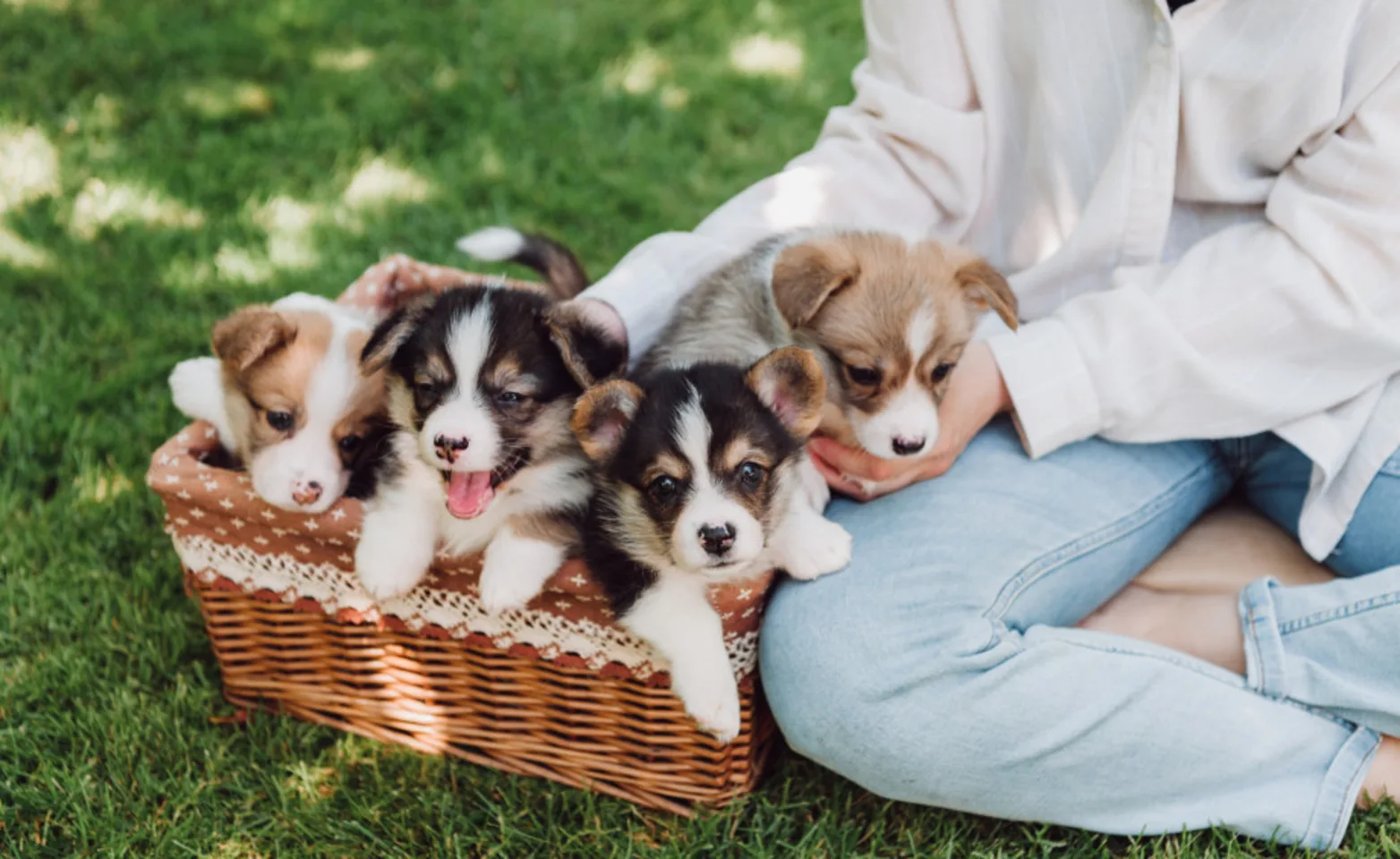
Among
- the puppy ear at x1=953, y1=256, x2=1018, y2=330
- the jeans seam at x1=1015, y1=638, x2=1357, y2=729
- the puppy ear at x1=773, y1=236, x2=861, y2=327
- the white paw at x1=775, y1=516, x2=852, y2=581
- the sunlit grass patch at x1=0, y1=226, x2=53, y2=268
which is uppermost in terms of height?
the puppy ear at x1=773, y1=236, x2=861, y2=327

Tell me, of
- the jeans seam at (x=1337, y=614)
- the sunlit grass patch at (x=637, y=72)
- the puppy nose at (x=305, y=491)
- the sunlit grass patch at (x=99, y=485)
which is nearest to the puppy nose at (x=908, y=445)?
the jeans seam at (x=1337, y=614)

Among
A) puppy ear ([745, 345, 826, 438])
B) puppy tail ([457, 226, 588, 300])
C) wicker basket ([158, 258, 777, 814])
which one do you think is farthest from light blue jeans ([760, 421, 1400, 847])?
puppy tail ([457, 226, 588, 300])

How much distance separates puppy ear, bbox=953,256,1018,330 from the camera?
106 inches

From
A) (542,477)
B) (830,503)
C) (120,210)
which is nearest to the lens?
(542,477)

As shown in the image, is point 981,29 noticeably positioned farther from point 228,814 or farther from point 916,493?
point 228,814

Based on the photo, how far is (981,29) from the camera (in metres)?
2.89

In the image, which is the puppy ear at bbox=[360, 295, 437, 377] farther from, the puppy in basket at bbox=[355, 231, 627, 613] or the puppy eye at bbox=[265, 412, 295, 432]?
the puppy eye at bbox=[265, 412, 295, 432]

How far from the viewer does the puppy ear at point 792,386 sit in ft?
7.86

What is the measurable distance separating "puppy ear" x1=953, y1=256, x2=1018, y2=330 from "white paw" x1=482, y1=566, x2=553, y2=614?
1.14 m

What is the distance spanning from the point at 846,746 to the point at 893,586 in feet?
1.10

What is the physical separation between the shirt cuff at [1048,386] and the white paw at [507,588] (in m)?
1.12

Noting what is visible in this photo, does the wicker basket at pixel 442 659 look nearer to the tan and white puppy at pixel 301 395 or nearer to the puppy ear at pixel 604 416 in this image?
the tan and white puppy at pixel 301 395

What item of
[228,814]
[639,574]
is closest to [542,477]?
[639,574]

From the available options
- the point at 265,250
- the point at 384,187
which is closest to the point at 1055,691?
the point at 265,250
